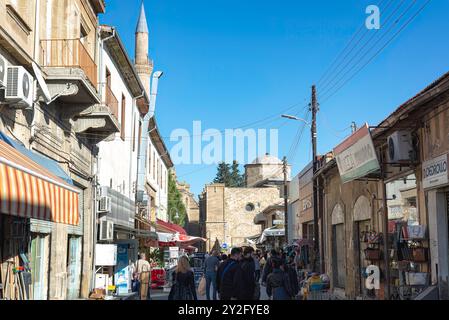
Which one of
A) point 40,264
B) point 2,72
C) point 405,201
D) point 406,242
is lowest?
point 40,264

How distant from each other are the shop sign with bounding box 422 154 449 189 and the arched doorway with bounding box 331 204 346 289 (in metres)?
7.97

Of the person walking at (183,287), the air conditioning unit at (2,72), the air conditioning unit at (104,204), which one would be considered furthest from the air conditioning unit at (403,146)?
the air conditioning unit at (104,204)

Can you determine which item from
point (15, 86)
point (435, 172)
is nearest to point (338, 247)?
point (435, 172)

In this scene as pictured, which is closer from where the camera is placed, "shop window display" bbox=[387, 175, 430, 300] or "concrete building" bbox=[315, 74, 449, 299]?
"concrete building" bbox=[315, 74, 449, 299]

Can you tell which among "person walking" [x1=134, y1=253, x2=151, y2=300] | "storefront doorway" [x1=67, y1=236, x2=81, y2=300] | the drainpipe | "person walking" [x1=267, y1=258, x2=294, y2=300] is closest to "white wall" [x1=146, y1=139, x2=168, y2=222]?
the drainpipe

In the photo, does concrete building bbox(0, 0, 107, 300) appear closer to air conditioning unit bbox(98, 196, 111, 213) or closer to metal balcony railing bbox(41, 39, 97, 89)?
metal balcony railing bbox(41, 39, 97, 89)

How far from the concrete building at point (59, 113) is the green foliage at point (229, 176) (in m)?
98.0

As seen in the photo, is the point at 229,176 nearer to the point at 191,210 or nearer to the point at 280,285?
the point at 191,210

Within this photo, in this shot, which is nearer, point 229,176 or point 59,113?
point 59,113

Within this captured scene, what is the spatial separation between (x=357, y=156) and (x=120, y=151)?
11.4m

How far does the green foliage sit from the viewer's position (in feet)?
378

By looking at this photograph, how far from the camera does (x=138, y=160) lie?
28.1 m

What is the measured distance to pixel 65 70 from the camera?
12.4m
